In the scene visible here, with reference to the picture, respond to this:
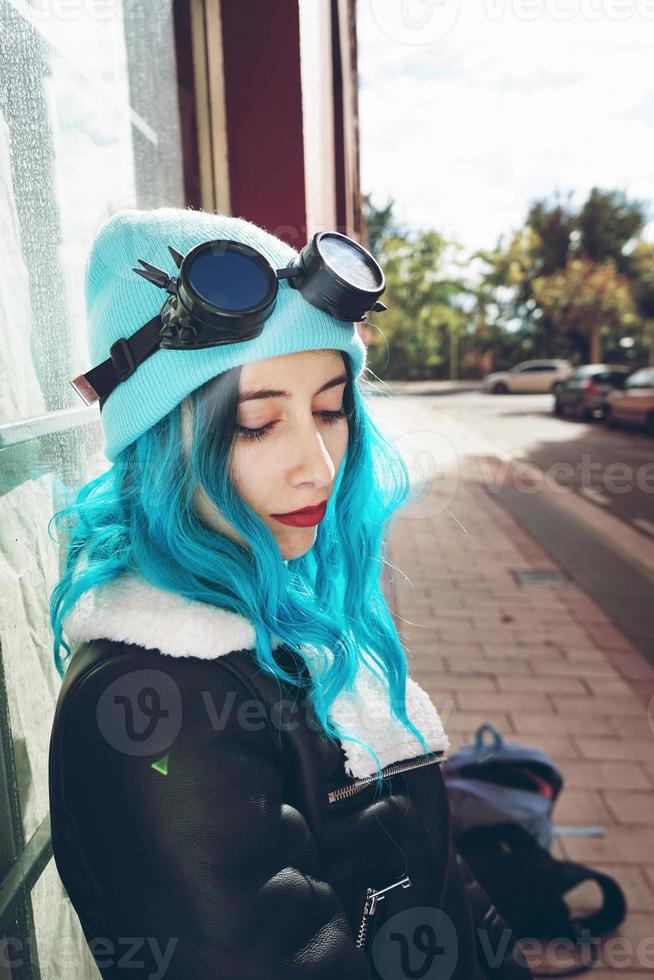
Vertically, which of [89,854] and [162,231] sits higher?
[162,231]

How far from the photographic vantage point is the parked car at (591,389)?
19.2 m

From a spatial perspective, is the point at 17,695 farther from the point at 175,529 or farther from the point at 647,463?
the point at 647,463

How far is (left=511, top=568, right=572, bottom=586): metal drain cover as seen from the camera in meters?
6.10

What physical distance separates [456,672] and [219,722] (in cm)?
358

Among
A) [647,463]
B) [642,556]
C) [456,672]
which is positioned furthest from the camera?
[647,463]

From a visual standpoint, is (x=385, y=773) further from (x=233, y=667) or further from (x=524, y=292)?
(x=524, y=292)

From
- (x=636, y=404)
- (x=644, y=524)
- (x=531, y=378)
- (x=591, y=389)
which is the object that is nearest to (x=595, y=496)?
(x=644, y=524)

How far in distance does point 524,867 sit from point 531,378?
30268mm

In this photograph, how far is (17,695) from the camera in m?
1.15

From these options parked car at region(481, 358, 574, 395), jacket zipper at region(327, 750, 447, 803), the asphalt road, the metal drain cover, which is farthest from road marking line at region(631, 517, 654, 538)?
parked car at region(481, 358, 574, 395)

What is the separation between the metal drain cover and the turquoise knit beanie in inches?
209

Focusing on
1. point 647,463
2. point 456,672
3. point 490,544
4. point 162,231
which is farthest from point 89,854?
point 647,463

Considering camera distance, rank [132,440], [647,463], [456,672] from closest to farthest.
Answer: [132,440]
[456,672]
[647,463]

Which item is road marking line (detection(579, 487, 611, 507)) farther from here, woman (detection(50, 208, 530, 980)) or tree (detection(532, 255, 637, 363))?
tree (detection(532, 255, 637, 363))
